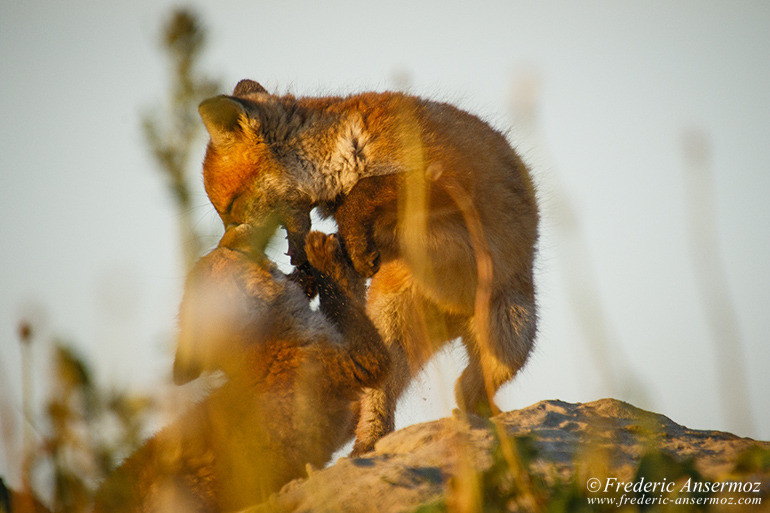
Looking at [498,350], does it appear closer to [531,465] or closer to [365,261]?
[365,261]

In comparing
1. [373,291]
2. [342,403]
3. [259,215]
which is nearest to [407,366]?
[373,291]

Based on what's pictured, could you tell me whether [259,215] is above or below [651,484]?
above

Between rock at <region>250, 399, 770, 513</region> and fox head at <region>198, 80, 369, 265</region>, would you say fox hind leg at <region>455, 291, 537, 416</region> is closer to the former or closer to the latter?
rock at <region>250, 399, 770, 513</region>

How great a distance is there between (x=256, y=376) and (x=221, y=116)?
245 cm

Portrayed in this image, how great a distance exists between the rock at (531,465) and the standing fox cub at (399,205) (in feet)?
4.63

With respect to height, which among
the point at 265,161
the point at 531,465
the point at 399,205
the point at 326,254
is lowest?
the point at 531,465

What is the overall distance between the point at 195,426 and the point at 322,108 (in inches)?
121

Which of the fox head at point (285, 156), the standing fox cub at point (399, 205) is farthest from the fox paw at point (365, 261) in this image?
the fox head at point (285, 156)

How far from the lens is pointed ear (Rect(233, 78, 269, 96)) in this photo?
22.8 ft

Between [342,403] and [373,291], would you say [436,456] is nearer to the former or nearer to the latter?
[342,403]

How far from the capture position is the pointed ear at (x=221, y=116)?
577 centimetres

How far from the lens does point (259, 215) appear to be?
5.88 m

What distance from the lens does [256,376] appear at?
4.85 meters

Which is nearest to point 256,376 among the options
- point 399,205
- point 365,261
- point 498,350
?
point 365,261
